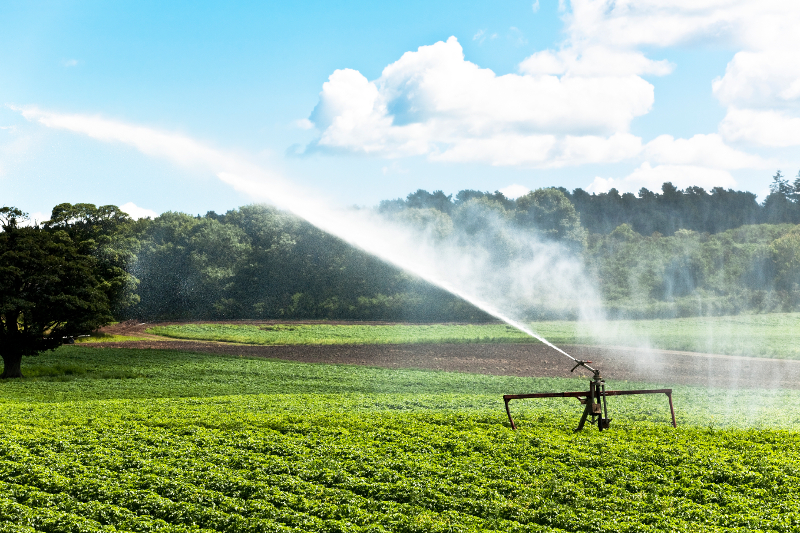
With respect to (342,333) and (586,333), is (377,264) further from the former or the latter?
(586,333)

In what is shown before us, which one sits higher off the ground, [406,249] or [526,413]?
[406,249]

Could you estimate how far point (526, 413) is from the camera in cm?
2423

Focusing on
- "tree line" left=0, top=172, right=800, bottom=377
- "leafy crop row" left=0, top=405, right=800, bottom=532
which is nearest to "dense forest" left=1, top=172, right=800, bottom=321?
"tree line" left=0, top=172, right=800, bottom=377

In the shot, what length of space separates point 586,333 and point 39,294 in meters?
45.9

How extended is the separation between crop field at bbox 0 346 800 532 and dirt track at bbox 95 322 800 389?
11.1m

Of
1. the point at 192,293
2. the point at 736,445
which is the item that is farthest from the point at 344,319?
the point at 736,445

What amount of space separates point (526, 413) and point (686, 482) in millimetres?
9052

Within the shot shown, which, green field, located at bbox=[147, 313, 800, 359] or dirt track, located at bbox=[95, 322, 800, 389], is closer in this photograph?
dirt track, located at bbox=[95, 322, 800, 389]

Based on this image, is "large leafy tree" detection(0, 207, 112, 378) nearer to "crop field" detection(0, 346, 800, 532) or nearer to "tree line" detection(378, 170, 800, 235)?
"crop field" detection(0, 346, 800, 532)

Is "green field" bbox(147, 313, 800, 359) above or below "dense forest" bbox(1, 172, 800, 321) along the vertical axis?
below

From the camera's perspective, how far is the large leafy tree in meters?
37.3

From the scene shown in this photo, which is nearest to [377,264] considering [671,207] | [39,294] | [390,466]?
[39,294]

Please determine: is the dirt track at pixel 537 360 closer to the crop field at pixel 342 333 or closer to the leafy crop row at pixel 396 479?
the crop field at pixel 342 333

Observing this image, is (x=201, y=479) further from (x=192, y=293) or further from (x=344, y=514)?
(x=192, y=293)
